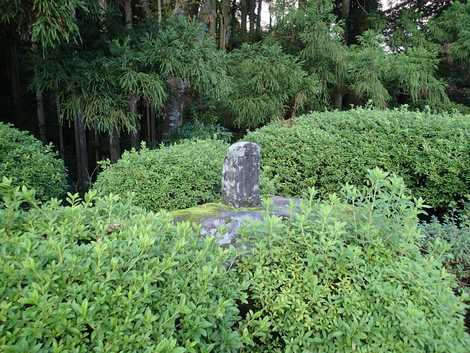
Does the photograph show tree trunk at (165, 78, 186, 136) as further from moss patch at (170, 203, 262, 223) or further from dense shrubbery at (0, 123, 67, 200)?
moss patch at (170, 203, 262, 223)

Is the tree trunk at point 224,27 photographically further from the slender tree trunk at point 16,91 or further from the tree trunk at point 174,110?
the slender tree trunk at point 16,91

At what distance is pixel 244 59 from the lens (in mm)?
5895

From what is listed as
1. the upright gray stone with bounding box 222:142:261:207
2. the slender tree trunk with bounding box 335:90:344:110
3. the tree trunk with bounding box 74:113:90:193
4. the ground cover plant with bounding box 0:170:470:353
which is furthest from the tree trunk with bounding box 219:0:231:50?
the ground cover plant with bounding box 0:170:470:353

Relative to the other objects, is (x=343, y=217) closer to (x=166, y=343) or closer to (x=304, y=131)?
(x=166, y=343)

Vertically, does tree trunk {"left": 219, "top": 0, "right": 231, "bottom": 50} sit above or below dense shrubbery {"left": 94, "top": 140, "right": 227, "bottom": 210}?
above

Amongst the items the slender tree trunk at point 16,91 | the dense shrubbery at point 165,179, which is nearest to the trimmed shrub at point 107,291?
the dense shrubbery at point 165,179

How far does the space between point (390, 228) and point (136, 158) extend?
2.20 meters

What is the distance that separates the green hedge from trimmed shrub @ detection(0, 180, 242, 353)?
252 centimetres

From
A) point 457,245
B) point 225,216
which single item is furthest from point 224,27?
point 225,216

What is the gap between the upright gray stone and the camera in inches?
97.4

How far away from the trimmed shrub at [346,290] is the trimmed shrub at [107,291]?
163 millimetres

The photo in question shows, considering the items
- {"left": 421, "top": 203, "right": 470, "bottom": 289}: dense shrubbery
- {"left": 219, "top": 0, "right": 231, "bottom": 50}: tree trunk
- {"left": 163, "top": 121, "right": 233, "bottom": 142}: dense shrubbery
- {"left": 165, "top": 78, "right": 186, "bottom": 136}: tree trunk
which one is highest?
{"left": 219, "top": 0, "right": 231, "bottom": 50}: tree trunk

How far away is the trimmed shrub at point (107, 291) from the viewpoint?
3.15ft

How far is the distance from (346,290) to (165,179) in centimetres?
189
